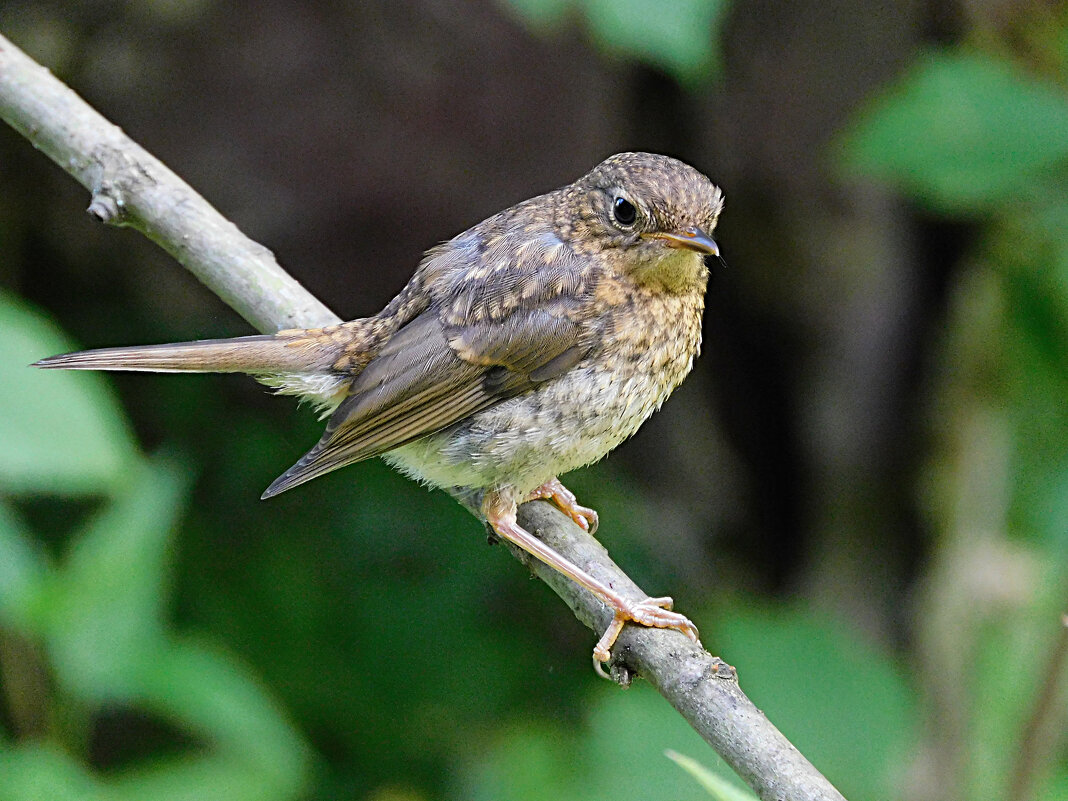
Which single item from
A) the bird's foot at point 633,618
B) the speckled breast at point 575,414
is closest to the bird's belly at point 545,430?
the speckled breast at point 575,414

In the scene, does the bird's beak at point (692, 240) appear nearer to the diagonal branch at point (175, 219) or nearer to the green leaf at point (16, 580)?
the diagonal branch at point (175, 219)

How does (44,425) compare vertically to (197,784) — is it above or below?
above

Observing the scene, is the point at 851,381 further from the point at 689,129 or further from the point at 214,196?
the point at 214,196

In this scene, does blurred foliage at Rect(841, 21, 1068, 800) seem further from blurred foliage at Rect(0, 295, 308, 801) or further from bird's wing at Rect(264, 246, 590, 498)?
blurred foliage at Rect(0, 295, 308, 801)

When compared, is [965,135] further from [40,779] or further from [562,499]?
[40,779]

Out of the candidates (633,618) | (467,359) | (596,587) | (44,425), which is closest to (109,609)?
(44,425)

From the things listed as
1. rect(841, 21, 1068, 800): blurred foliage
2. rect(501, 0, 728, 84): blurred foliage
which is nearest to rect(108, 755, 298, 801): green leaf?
rect(841, 21, 1068, 800): blurred foliage
